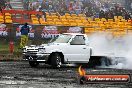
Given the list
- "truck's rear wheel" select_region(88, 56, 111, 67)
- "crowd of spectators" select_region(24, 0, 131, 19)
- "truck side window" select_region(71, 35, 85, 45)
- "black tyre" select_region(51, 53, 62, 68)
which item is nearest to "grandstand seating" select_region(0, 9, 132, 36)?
"crowd of spectators" select_region(24, 0, 131, 19)

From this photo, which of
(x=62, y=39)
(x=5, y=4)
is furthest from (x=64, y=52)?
(x=5, y=4)

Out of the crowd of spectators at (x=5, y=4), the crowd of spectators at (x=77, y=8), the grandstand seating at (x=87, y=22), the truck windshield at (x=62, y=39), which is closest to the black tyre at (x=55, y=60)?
the truck windshield at (x=62, y=39)

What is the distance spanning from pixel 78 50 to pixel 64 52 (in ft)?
2.73

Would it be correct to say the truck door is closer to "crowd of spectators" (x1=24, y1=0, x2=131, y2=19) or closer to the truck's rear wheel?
the truck's rear wheel

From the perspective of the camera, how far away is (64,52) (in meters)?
22.4

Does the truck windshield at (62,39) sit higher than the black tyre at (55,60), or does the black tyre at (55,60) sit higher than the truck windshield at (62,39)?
the truck windshield at (62,39)

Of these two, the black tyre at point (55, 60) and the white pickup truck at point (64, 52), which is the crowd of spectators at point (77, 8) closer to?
the white pickup truck at point (64, 52)

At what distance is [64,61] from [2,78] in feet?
21.4

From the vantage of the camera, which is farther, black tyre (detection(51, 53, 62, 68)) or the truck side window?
the truck side window

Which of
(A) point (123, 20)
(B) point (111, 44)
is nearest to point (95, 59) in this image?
(B) point (111, 44)

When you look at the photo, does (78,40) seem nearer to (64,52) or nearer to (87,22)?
(64,52)

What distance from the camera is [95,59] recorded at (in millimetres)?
23828

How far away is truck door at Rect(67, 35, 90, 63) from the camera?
22719 millimetres

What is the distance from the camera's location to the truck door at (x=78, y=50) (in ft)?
74.5
